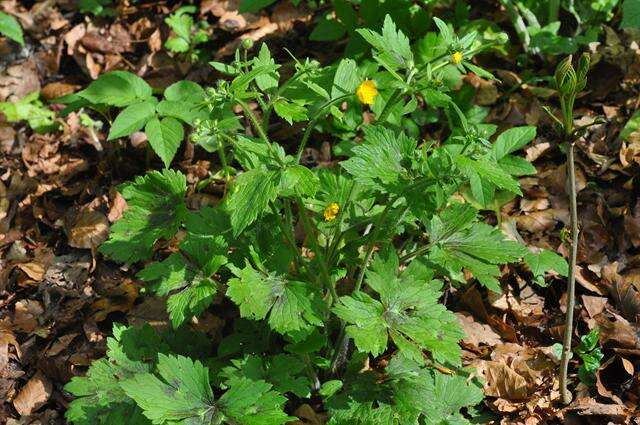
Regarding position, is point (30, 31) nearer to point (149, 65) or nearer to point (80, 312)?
point (149, 65)

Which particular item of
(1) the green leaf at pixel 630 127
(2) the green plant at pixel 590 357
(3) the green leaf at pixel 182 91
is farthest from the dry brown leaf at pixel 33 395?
(1) the green leaf at pixel 630 127

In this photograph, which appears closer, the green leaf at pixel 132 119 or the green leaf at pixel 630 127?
the green leaf at pixel 132 119

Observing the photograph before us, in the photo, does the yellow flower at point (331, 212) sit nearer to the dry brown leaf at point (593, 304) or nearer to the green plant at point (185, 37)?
the dry brown leaf at point (593, 304)

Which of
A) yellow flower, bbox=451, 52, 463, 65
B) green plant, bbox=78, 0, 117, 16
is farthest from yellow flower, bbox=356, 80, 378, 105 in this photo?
green plant, bbox=78, 0, 117, 16

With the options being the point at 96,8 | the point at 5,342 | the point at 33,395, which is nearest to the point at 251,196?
the point at 33,395

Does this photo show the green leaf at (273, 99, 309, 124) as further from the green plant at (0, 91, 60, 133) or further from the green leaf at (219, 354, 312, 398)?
the green plant at (0, 91, 60, 133)

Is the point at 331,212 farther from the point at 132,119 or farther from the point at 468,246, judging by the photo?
the point at 132,119
